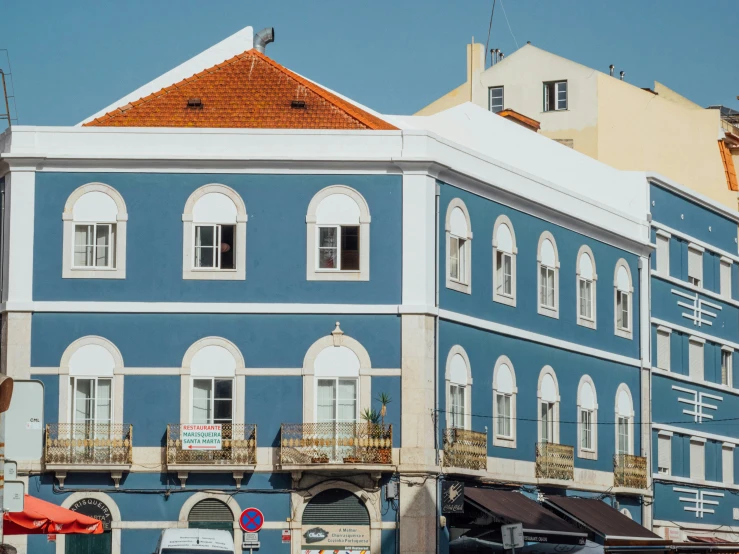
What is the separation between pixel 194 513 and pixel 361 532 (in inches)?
154

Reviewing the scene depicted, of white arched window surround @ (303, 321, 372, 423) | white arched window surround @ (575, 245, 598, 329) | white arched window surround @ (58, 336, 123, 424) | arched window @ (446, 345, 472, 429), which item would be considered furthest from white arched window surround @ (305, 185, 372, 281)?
white arched window surround @ (575, 245, 598, 329)

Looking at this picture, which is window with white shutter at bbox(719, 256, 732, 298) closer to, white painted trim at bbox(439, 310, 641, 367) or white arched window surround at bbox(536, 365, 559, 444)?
white painted trim at bbox(439, 310, 641, 367)

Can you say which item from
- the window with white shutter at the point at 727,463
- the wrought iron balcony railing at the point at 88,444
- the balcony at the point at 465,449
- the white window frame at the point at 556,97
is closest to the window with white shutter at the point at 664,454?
the window with white shutter at the point at 727,463

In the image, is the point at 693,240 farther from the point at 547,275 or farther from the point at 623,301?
the point at 547,275

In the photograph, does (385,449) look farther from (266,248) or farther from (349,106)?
(349,106)

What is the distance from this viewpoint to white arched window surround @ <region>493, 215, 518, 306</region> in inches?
1630

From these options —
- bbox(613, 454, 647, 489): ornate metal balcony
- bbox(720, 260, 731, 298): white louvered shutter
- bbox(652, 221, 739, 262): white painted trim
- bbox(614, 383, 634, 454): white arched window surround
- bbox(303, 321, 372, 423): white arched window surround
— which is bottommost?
bbox(613, 454, 647, 489): ornate metal balcony

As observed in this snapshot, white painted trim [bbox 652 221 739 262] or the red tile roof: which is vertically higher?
the red tile roof

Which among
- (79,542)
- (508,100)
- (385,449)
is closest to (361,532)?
(385,449)

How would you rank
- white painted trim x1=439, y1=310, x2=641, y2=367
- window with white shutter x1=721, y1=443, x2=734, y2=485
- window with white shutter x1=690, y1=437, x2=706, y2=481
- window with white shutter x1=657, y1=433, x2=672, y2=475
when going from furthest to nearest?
window with white shutter x1=721, y1=443, x2=734, y2=485 < window with white shutter x1=690, y1=437, x2=706, y2=481 < window with white shutter x1=657, y1=433, x2=672, y2=475 < white painted trim x1=439, y1=310, x2=641, y2=367

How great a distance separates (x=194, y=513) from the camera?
3666cm

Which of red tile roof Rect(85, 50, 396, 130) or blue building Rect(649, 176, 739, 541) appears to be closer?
red tile roof Rect(85, 50, 396, 130)

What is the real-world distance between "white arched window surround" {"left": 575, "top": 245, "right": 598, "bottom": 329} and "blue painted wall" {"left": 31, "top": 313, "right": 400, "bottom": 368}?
9.67 meters

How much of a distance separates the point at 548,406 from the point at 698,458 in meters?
10.6
